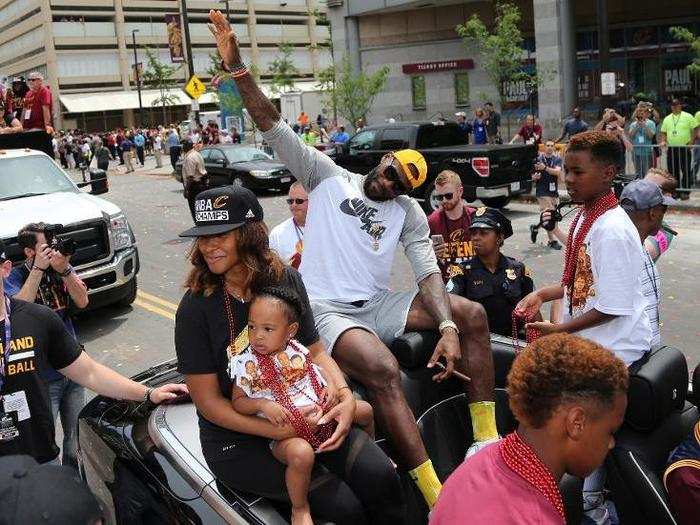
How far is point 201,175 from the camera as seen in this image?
15.9m

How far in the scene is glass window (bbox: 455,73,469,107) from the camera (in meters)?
33.8

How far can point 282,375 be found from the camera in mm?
2844

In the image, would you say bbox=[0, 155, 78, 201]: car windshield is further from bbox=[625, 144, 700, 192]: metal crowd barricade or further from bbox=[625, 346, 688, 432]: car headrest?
bbox=[625, 144, 700, 192]: metal crowd barricade

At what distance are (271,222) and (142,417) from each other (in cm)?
1291

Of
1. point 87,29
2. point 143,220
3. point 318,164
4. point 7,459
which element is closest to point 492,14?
point 143,220

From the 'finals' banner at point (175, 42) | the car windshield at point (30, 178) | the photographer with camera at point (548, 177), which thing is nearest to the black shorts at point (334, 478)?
the car windshield at point (30, 178)

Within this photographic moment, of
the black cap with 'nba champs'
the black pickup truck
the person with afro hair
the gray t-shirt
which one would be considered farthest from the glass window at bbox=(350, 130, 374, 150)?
the person with afro hair

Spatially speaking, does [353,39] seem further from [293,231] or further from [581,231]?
[581,231]

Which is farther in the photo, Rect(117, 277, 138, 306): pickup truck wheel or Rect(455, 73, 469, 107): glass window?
Rect(455, 73, 469, 107): glass window

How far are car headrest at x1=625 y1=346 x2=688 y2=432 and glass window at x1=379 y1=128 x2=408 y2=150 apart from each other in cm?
1418

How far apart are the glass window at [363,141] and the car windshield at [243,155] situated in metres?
4.97

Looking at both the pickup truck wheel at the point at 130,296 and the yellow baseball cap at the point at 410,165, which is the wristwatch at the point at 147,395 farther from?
the pickup truck wheel at the point at 130,296

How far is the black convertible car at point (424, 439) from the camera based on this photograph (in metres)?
2.73

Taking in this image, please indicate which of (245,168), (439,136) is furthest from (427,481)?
(245,168)
